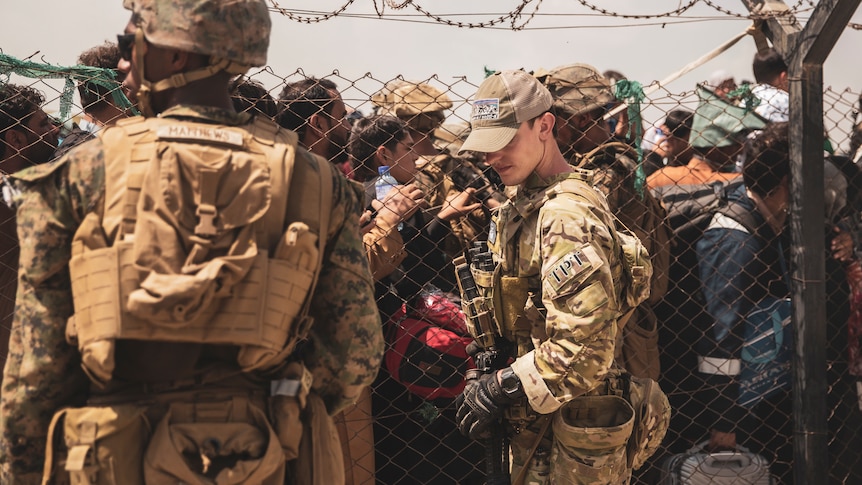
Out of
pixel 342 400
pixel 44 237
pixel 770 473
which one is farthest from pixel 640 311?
pixel 44 237

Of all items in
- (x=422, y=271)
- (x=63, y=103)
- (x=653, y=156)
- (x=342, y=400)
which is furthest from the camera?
(x=653, y=156)

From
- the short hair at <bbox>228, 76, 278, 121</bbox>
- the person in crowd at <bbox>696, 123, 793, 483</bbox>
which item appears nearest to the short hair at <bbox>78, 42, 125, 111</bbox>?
the short hair at <bbox>228, 76, 278, 121</bbox>

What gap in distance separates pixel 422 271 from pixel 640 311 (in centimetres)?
111

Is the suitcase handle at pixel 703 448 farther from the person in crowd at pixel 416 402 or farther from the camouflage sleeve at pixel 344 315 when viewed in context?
the camouflage sleeve at pixel 344 315

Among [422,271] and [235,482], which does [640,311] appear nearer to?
[422,271]

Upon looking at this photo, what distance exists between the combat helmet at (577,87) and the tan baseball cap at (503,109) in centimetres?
127

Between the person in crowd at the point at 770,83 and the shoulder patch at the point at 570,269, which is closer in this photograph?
the shoulder patch at the point at 570,269

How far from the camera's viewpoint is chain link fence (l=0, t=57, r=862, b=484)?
178 inches

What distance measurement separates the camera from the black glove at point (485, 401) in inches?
141

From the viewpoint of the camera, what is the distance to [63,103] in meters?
4.16

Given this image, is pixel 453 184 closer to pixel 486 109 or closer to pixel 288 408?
pixel 486 109

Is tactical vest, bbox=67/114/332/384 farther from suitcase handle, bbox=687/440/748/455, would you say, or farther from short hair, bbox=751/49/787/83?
short hair, bbox=751/49/787/83

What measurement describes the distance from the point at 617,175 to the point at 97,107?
228 centimetres

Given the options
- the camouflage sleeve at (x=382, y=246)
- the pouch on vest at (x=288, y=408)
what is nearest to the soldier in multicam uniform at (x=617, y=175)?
the camouflage sleeve at (x=382, y=246)
